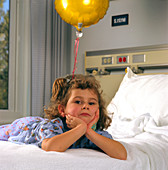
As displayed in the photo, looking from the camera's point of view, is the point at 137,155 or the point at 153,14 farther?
the point at 153,14

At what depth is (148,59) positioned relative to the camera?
266 centimetres

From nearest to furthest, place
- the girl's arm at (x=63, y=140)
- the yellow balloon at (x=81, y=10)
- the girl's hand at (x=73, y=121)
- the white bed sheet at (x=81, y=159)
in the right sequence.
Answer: the white bed sheet at (x=81, y=159), the girl's arm at (x=63, y=140), the girl's hand at (x=73, y=121), the yellow balloon at (x=81, y=10)

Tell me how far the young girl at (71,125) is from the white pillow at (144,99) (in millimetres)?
623

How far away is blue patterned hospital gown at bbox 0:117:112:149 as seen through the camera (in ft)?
3.35

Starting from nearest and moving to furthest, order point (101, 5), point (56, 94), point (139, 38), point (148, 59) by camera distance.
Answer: point (56, 94), point (101, 5), point (148, 59), point (139, 38)

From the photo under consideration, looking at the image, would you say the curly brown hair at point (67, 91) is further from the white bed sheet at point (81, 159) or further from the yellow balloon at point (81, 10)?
the yellow balloon at point (81, 10)

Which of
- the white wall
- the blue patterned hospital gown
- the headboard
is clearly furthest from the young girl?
the white wall

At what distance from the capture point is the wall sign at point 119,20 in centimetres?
290

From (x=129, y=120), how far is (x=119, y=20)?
142 centimetres

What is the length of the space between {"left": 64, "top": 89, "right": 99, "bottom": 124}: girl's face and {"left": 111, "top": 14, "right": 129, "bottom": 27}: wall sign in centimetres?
190

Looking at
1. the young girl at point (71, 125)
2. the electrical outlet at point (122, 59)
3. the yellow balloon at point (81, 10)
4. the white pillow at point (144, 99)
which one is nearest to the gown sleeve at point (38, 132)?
the young girl at point (71, 125)

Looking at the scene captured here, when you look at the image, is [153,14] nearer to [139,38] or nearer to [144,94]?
[139,38]

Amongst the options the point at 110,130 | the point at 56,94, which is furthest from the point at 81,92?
the point at 110,130

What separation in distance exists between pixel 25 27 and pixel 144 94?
1.43m
